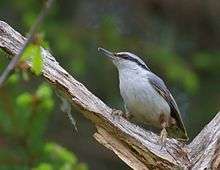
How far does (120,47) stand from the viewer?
804 centimetres

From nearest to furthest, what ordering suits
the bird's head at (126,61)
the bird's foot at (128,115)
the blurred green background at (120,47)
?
the bird's foot at (128,115)
the bird's head at (126,61)
the blurred green background at (120,47)

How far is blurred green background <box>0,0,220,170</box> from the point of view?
26.4 feet

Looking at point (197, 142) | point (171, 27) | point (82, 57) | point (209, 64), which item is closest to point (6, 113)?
point (197, 142)

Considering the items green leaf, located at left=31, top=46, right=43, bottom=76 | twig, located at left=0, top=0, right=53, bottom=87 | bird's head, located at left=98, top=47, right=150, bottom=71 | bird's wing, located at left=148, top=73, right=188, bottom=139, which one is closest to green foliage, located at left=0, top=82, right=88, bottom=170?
bird's head, located at left=98, top=47, right=150, bottom=71

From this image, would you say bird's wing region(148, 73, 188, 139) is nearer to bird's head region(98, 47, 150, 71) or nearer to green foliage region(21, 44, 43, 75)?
bird's head region(98, 47, 150, 71)

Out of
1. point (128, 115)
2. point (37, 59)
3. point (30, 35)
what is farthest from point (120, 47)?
point (30, 35)

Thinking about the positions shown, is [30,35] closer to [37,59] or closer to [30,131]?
[37,59]

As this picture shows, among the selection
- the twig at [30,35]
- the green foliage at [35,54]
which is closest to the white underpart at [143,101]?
the green foliage at [35,54]

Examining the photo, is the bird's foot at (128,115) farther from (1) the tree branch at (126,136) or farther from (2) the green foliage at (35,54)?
(2) the green foliage at (35,54)

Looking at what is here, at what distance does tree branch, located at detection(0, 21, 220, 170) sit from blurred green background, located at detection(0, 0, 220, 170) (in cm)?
233

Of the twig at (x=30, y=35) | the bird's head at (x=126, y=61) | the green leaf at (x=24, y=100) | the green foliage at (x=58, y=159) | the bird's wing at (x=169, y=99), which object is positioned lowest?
the bird's wing at (x=169, y=99)

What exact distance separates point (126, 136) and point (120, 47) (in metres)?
3.43

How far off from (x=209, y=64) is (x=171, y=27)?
942mm

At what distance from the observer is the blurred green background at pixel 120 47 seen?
804 centimetres
